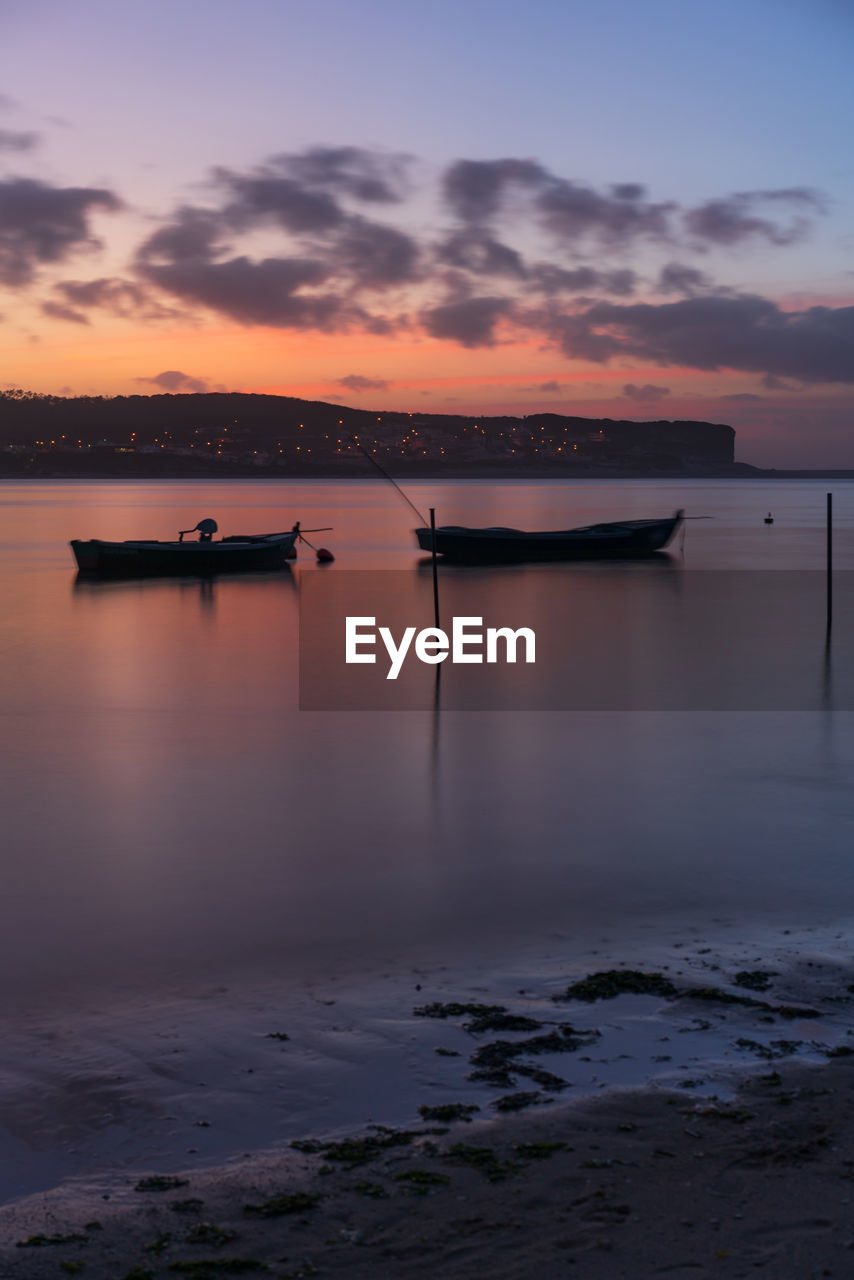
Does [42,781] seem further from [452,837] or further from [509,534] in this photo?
[509,534]

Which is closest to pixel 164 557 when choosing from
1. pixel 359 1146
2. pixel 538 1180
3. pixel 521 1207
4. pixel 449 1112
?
pixel 449 1112

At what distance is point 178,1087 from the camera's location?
559 centimetres

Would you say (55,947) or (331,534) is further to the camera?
(331,534)

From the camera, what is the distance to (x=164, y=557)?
142 ft

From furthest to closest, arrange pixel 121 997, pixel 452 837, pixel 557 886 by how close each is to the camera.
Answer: pixel 452 837 < pixel 557 886 < pixel 121 997

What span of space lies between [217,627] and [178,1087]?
81.6 ft

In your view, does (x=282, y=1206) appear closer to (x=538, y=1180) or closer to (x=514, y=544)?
(x=538, y=1180)

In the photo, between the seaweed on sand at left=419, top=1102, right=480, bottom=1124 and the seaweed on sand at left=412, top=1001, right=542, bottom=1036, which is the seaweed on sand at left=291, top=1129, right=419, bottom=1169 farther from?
the seaweed on sand at left=412, top=1001, right=542, bottom=1036

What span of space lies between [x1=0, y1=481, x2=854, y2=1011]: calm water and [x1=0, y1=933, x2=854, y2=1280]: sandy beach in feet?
6.54

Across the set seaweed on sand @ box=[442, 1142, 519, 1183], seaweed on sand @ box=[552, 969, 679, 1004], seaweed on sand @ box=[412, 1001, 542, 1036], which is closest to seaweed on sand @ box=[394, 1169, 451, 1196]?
seaweed on sand @ box=[442, 1142, 519, 1183]

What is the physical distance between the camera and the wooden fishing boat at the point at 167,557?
43.2m

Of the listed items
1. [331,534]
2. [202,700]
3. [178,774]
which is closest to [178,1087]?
[178,774]

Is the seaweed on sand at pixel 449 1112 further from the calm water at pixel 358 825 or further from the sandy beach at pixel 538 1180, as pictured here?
the calm water at pixel 358 825

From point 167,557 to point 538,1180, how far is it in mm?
40156
